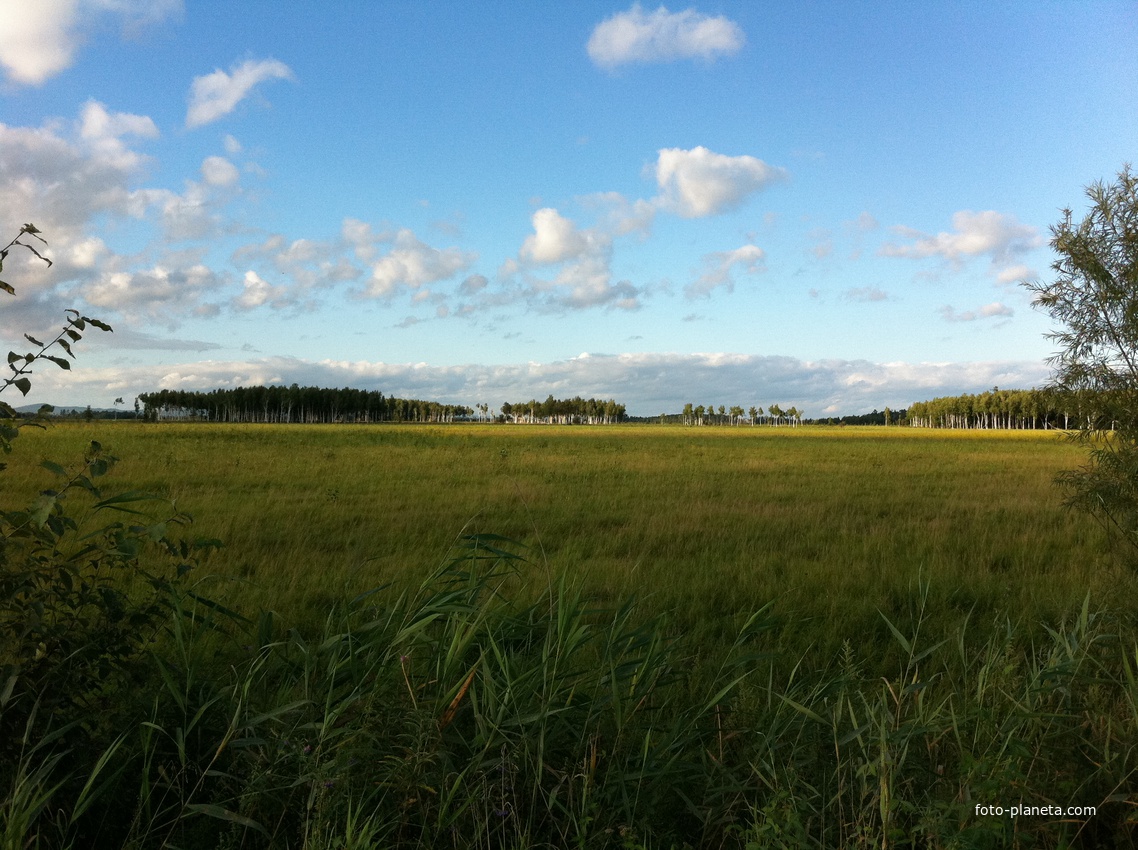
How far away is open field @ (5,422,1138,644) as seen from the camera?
26.0 ft

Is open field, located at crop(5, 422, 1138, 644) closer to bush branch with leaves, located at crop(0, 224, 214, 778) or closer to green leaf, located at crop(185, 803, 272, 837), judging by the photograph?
bush branch with leaves, located at crop(0, 224, 214, 778)

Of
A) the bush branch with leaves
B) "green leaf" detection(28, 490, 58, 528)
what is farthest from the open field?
→ "green leaf" detection(28, 490, 58, 528)

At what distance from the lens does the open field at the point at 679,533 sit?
7926 mm

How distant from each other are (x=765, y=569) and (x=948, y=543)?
4827mm

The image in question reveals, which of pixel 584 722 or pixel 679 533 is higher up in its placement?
pixel 584 722

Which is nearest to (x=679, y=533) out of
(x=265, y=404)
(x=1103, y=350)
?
(x=1103, y=350)

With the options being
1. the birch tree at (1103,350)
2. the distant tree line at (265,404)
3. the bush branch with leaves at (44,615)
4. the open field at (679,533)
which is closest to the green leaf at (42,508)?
the bush branch with leaves at (44,615)

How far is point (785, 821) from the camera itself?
9.70 feet

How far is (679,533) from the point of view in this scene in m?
12.5

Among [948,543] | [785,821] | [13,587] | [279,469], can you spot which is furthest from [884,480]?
[13,587]

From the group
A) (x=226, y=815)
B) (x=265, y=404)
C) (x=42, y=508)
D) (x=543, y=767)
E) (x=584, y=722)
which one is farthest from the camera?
(x=265, y=404)

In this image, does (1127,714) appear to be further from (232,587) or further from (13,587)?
(232,587)

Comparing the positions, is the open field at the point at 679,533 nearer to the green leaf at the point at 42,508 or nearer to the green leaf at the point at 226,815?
the green leaf at the point at 42,508

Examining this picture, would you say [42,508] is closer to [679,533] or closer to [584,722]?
[584,722]
